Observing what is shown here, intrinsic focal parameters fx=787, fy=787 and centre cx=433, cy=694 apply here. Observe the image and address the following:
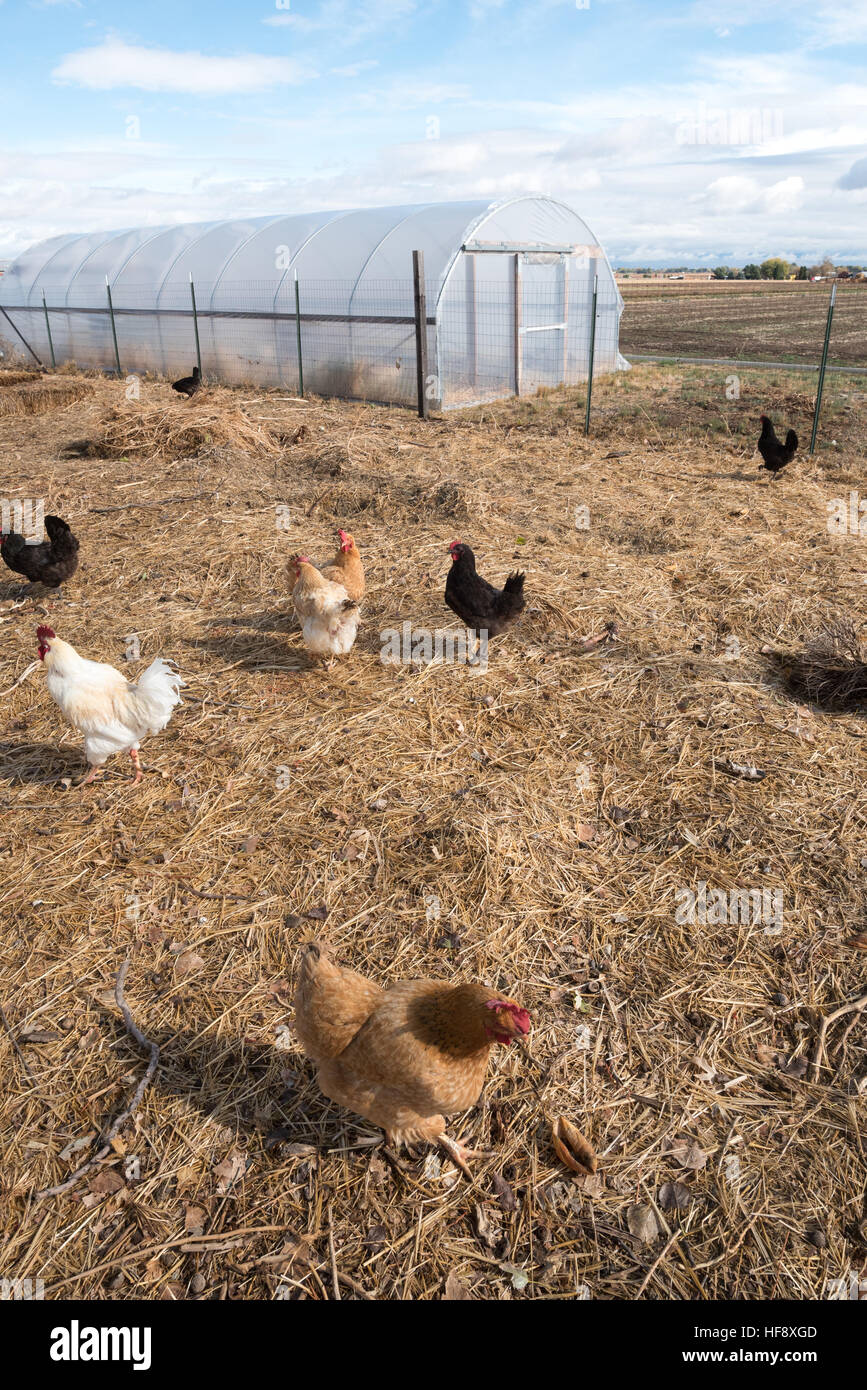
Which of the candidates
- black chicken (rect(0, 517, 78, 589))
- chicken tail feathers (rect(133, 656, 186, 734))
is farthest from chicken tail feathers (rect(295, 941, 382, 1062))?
black chicken (rect(0, 517, 78, 589))

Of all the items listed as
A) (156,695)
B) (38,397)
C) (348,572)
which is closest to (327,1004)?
(156,695)

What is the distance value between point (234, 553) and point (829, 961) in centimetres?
587

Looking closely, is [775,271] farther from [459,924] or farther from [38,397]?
[459,924]

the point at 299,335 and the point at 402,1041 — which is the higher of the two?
the point at 299,335

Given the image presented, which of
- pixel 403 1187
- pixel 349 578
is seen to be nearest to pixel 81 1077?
pixel 403 1187

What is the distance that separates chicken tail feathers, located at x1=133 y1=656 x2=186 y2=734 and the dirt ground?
2036 cm

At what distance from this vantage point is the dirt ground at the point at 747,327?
2245 cm

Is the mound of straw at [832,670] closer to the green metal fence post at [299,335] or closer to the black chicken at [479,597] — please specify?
the black chicken at [479,597]

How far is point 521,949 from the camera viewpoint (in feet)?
11.0

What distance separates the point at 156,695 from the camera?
4.10 m

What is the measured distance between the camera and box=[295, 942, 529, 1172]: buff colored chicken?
92.0 inches

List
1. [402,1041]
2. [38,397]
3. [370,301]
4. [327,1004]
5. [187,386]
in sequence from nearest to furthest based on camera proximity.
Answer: [402,1041]
[327,1004]
[38,397]
[187,386]
[370,301]

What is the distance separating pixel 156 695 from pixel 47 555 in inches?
124
